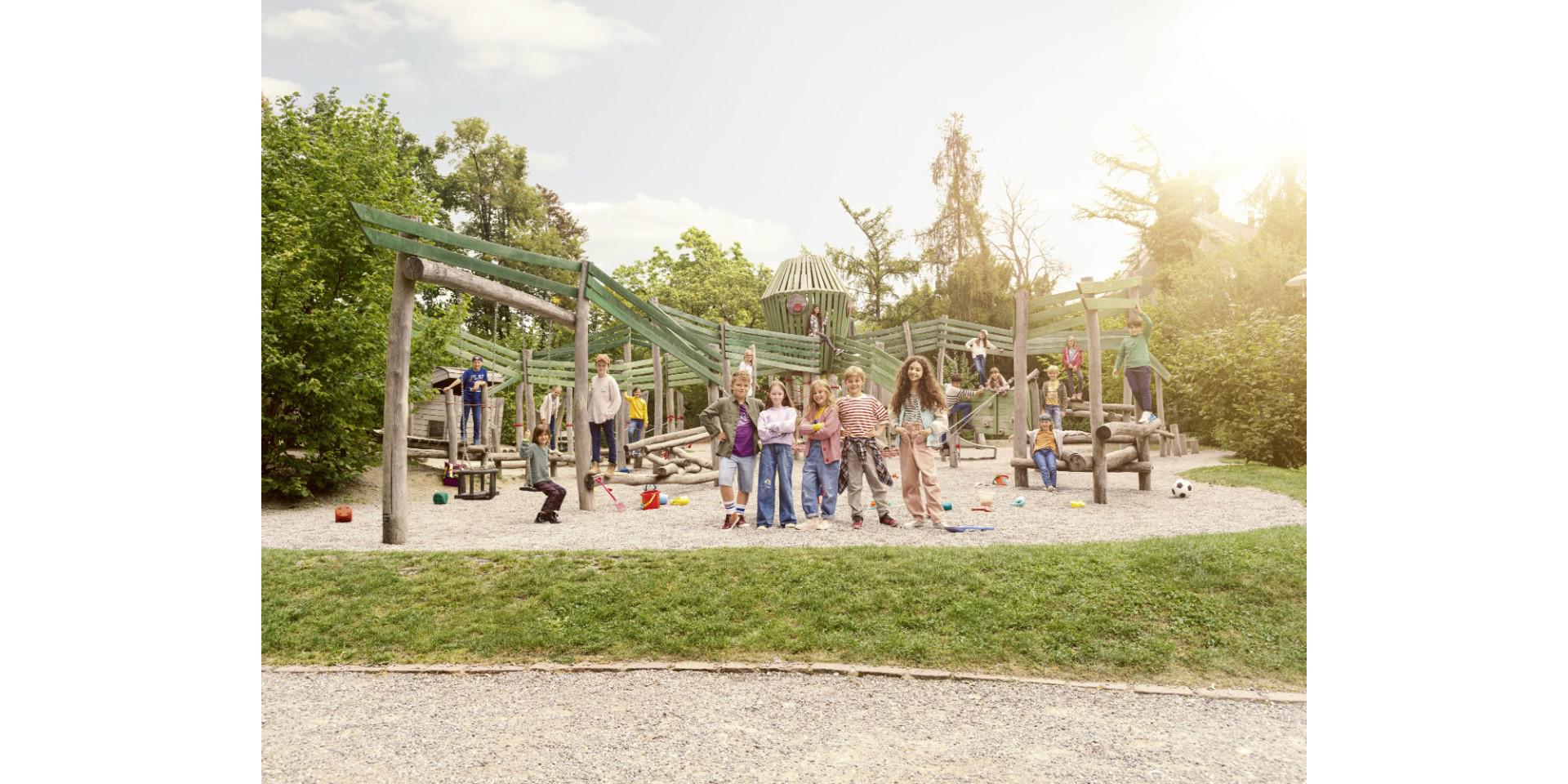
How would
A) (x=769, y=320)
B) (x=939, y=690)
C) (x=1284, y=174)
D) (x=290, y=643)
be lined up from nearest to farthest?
(x=939, y=690) → (x=290, y=643) → (x=1284, y=174) → (x=769, y=320)

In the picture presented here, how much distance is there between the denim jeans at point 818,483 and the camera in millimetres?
6090

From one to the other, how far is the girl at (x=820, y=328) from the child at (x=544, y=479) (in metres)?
3.81

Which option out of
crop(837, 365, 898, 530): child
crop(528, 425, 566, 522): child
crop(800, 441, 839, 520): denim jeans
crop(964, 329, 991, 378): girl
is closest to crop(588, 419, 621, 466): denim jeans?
crop(528, 425, 566, 522): child

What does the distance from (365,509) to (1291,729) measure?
23.0 feet

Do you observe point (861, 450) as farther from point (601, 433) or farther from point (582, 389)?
point (601, 433)

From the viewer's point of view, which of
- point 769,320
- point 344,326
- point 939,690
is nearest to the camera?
point 939,690

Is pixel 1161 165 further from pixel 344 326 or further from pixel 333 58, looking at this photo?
pixel 344 326

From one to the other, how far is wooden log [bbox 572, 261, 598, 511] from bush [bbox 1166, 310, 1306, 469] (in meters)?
5.49

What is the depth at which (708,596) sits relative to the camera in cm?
429

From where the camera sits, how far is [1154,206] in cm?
623

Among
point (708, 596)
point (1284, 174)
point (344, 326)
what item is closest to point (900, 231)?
point (1284, 174)

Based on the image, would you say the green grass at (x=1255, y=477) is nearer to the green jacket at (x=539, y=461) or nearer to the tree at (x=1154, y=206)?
the tree at (x=1154, y=206)

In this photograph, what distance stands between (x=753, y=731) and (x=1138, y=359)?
194 inches
